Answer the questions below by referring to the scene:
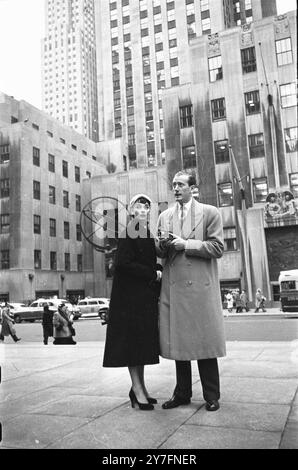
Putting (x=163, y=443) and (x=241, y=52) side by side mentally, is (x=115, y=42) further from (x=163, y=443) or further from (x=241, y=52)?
(x=163, y=443)

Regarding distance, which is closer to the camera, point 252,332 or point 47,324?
point 47,324

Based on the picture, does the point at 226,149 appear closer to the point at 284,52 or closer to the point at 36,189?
the point at 284,52

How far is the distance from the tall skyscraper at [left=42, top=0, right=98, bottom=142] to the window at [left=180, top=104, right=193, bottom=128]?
91.0 meters

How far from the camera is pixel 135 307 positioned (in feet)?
13.5

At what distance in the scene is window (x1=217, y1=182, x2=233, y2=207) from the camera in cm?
3847

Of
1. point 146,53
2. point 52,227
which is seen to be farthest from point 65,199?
point 146,53

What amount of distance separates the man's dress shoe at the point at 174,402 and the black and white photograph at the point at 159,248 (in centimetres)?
2

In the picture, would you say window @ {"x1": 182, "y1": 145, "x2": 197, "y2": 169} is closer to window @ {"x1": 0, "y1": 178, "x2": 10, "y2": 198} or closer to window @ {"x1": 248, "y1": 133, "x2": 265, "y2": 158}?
window @ {"x1": 248, "y1": 133, "x2": 265, "y2": 158}

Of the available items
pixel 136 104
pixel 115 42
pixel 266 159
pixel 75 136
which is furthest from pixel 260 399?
pixel 115 42

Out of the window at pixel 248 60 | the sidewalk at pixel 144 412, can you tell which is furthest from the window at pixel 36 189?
the sidewalk at pixel 144 412

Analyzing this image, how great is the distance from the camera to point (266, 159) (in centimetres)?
3734

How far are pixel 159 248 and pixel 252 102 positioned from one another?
36.9 meters

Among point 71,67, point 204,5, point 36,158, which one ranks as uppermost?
point 71,67

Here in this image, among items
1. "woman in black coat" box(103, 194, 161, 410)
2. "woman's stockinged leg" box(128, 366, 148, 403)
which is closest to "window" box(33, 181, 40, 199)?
"woman in black coat" box(103, 194, 161, 410)
